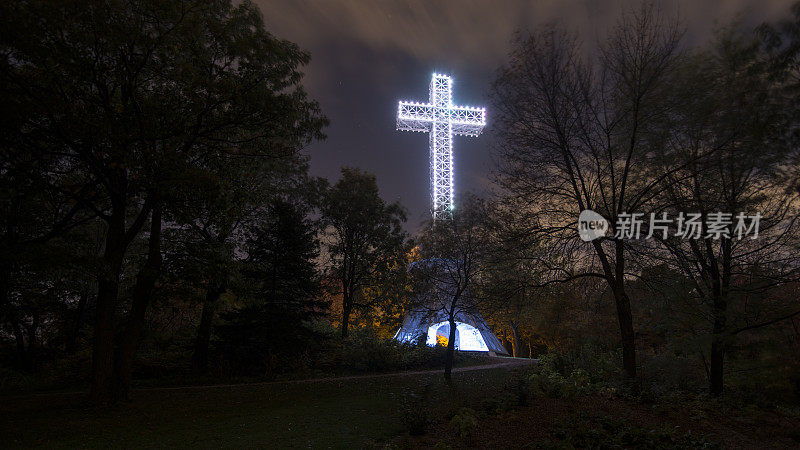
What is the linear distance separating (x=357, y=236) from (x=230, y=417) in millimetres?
15037

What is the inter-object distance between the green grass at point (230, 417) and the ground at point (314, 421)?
0.02 meters

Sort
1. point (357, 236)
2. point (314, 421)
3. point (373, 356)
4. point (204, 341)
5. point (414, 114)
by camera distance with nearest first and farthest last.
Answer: point (314, 421), point (204, 341), point (373, 356), point (357, 236), point (414, 114)

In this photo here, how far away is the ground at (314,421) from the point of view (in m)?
6.77

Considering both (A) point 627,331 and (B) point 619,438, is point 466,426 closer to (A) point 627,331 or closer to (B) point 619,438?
(B) point 619,438

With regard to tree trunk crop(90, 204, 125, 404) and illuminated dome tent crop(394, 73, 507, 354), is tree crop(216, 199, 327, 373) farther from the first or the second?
illuminated dome tent crop(394, 73, 507, 354)

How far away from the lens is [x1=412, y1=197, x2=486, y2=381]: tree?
1448 cm

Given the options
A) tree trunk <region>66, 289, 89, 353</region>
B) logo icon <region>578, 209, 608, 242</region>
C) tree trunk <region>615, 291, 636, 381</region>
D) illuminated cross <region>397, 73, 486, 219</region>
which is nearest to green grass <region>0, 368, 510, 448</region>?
tree trunk <region>615, 291, 636, 381</region>

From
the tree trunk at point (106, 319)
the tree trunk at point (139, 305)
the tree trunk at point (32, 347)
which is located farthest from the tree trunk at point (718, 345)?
the tree trunk at point (32, 347)

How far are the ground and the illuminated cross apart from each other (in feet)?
53.9

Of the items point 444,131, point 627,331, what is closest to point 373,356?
point 627,331

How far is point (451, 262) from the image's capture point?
49.4 feet

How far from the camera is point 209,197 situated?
9742 millimetres

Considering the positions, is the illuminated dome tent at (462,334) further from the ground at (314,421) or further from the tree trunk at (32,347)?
the tree trunk at (32,347)

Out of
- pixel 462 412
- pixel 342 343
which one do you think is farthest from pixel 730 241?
pixel 342 343
